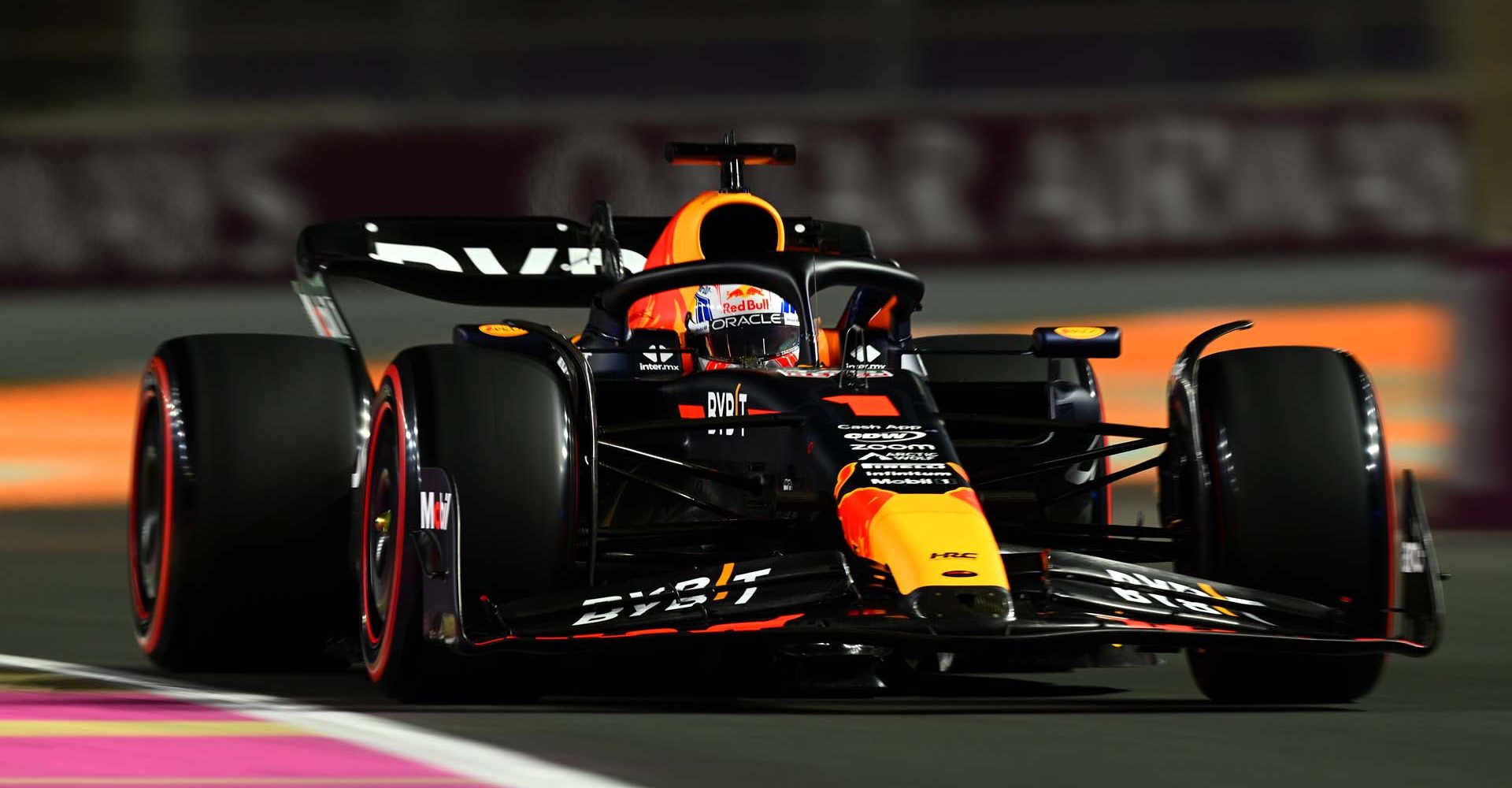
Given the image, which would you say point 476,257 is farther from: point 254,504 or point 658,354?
point 254,504

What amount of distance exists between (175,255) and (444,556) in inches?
694

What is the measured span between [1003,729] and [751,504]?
1.12m

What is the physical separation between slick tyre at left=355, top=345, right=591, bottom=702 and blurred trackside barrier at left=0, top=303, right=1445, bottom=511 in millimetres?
5901

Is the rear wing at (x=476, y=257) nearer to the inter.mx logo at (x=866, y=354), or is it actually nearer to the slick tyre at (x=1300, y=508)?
the inter.mx logo at (x=866, y=354)

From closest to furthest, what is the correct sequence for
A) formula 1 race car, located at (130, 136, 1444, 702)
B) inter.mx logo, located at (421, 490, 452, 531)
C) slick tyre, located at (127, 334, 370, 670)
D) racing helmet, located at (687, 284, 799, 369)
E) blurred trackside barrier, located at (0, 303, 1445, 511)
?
formula 1 race car, located at (130, 136, 1444, 702) < inter.mx logo, located at (421, 490, 452, 531) < slick tyre, located at (127, 334, 370, 670) < racing helmet, located at (687, 284, 799, 369) < blurred trackside barrier, located at (0, 303, 1445, 511)

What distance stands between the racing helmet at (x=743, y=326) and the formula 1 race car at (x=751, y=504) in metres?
0.08

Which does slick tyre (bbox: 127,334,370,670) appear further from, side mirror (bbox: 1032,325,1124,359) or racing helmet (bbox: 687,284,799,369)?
side mirror (bbox: 1032,325,1124,359)

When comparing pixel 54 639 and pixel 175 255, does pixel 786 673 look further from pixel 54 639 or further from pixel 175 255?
pixel 175 255

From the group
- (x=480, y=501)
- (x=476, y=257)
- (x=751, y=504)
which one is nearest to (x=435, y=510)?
(x=480, y=501)

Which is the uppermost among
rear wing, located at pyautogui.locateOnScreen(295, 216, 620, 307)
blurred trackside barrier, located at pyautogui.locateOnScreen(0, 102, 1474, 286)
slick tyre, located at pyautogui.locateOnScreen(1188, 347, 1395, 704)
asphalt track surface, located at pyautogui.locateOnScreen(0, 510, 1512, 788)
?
blurred trackside barrier, located at pyautogui.locateOnScreen(0, 102, 1474, 286)

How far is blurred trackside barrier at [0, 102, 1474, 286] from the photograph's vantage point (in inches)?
933

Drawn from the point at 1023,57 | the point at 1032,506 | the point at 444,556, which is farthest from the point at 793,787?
the point at 1023,57

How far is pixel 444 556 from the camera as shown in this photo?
21.9 feet

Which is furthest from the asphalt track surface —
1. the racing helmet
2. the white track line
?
the racing helmet
